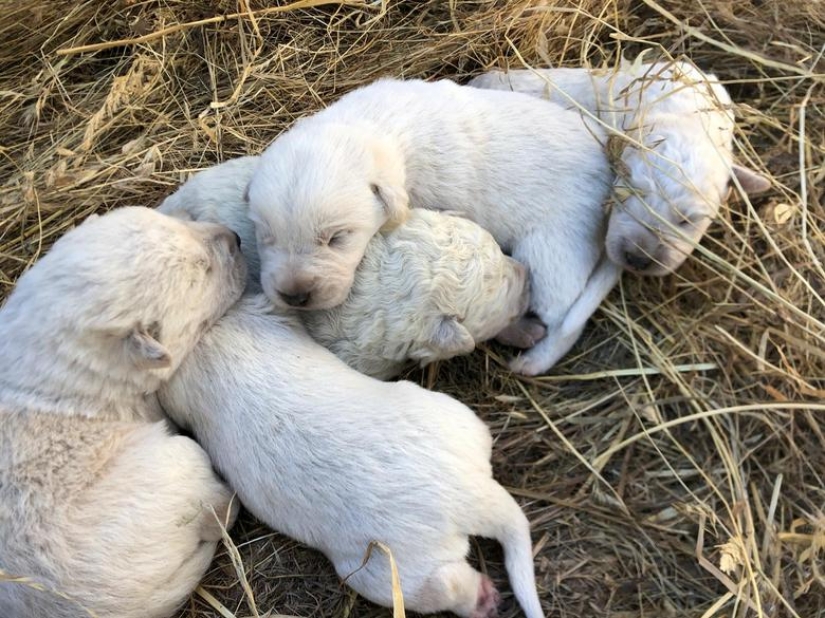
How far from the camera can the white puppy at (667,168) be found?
386 centimetres

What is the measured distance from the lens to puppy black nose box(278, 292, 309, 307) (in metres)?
3.58

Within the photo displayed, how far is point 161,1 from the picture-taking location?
510 cm

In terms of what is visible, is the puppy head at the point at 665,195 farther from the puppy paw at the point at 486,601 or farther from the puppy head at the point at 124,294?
the puppy head at the point at 124,294

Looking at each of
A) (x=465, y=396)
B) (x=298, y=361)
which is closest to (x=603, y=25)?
(x=465, y=396)

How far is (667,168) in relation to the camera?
3887 millimetres

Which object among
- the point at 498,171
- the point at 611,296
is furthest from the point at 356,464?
the point at 611,296

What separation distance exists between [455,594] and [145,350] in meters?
1.74

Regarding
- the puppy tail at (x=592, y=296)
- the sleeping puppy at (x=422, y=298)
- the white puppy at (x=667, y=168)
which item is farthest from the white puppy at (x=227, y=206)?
the white puppy at (x=667, y=168)

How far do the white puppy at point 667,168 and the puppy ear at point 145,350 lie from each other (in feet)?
7.72

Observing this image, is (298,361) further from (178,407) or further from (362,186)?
(362,186)

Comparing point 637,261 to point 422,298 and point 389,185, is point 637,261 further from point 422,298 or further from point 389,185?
point 389,185

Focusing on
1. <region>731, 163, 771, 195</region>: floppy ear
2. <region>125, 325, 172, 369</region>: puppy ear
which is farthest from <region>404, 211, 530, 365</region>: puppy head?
<region>731, 163, 771, 195</region>: floppy ear

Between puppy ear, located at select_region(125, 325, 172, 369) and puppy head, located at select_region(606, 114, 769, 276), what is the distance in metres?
2.35

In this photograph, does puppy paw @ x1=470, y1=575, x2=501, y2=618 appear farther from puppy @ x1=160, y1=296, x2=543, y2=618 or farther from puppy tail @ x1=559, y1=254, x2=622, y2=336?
puppy tail @ x1=559, y1=254, x2=622, y2=336
